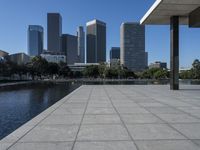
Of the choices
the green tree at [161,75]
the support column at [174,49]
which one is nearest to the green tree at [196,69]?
the green tree at [161,75]

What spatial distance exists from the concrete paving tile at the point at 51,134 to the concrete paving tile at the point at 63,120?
22.6 inches

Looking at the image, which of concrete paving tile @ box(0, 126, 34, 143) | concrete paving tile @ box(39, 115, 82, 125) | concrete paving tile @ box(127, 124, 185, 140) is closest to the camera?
concrete paving tile @ box(0, 126, 34, 143)

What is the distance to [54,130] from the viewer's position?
893 cm

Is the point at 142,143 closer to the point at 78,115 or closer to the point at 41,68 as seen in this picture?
the point at 78,115

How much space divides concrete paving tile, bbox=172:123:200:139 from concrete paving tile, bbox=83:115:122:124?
6.24ft

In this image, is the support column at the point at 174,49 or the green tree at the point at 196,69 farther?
the green tree at the point at 196,69

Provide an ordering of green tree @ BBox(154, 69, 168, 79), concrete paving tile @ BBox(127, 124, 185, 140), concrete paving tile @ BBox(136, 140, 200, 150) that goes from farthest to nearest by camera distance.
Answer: green tree @ BBox(154, 69, 168, 79) → concrete paving tile @ BBox(127, 124, 185, 140) → concrete paving tile @ BBox(136, 140, 200, 150)

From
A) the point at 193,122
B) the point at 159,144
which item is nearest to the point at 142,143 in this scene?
the point at 159,144

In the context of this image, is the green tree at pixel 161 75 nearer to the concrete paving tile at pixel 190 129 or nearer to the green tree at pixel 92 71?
the green tree at pixel 92 71

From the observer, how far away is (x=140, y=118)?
1098 cm

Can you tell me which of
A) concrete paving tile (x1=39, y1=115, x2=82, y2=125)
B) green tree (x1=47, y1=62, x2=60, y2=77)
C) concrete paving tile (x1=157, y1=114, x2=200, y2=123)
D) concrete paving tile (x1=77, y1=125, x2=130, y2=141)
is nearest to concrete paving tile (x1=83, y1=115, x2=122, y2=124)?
concrete paving tile (x1=39, y1=115, x2=82, y2=125)

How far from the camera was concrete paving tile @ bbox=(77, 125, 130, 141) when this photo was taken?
7.87 metres

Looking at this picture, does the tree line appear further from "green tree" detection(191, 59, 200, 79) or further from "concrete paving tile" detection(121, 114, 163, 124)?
"concrete paving tile" detection(121, 114, 163, 124)

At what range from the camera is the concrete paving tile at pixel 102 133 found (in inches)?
310
